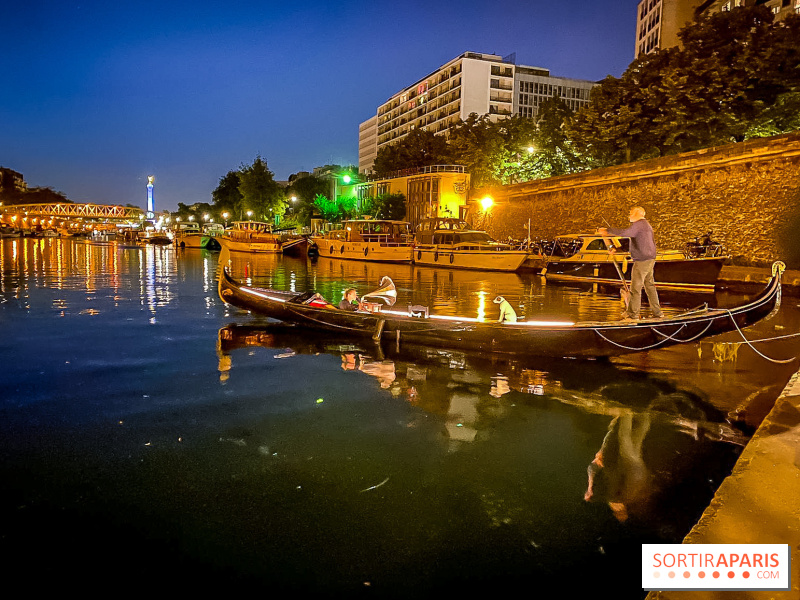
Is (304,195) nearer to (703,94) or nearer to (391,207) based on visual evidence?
(391,207)

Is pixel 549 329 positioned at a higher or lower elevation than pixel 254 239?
lower

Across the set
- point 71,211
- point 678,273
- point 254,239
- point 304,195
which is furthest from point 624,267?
point 71,211

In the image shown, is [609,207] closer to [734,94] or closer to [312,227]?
[734,94]

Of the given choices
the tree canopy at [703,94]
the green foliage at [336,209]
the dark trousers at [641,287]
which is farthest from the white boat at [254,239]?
the dark trousers at [641,287]

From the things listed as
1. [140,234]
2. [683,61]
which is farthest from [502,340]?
[140,234]

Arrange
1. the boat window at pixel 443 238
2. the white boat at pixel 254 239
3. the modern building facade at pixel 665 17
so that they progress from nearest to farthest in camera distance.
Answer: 1. the boat window at pixel 443 238
2. the modern building facade at pixel 665 17
3. the white boat at pixel 254 239

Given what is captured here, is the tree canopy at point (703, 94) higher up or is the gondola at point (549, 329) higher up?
the tree canopy at point (703, 94)

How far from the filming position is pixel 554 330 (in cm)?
911

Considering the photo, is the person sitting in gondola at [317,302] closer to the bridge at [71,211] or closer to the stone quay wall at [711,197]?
the stone quay wall at [711,197]

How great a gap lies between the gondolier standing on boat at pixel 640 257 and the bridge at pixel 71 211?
119 metres

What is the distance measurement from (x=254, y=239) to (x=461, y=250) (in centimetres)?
2416

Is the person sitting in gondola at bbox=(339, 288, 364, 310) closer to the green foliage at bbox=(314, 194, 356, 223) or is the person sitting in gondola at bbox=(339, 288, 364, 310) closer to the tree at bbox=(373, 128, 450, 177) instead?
the tree at bbox=(373, 128, 450, 177)

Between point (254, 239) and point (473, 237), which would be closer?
point (473, 237)

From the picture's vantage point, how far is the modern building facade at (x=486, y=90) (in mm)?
86625
